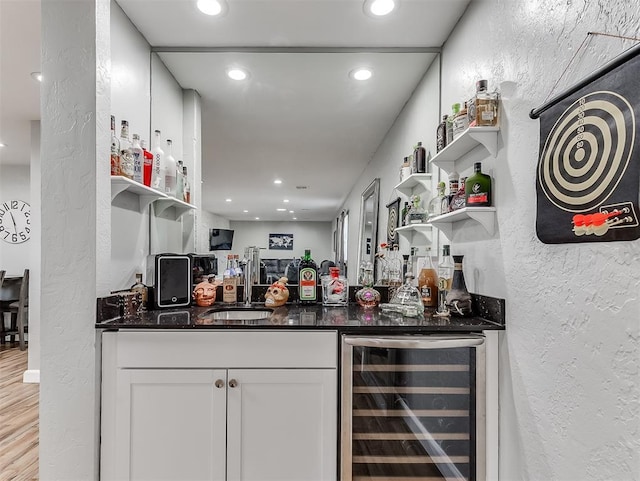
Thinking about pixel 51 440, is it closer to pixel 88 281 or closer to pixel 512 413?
pixel 88 281

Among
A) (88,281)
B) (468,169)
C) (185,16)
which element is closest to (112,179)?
(88,281)

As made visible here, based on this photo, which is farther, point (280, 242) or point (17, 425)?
point (17, 425)

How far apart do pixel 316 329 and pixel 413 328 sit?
1.29 feet

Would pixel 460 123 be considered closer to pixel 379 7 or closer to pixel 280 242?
pixel 379 7

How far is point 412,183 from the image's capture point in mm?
2146

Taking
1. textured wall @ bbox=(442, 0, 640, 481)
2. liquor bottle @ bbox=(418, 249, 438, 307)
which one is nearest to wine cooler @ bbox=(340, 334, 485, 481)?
textured wall @ bbox=(442, 0, 640, 481)

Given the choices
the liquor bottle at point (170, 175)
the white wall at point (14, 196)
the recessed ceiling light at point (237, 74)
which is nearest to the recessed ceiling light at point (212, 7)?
the recessed ceiling light at point (237, 74)

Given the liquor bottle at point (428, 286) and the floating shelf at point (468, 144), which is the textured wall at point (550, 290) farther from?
the liquor bottle at point (428, 286)

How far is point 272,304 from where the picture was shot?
6.70ft

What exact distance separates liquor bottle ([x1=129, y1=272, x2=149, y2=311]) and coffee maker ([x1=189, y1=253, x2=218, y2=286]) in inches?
10.5

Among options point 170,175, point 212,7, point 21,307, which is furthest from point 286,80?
point 21,307

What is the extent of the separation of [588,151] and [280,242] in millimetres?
1596

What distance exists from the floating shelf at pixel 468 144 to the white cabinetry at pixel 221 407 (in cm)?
100

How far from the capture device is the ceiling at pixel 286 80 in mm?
1821
